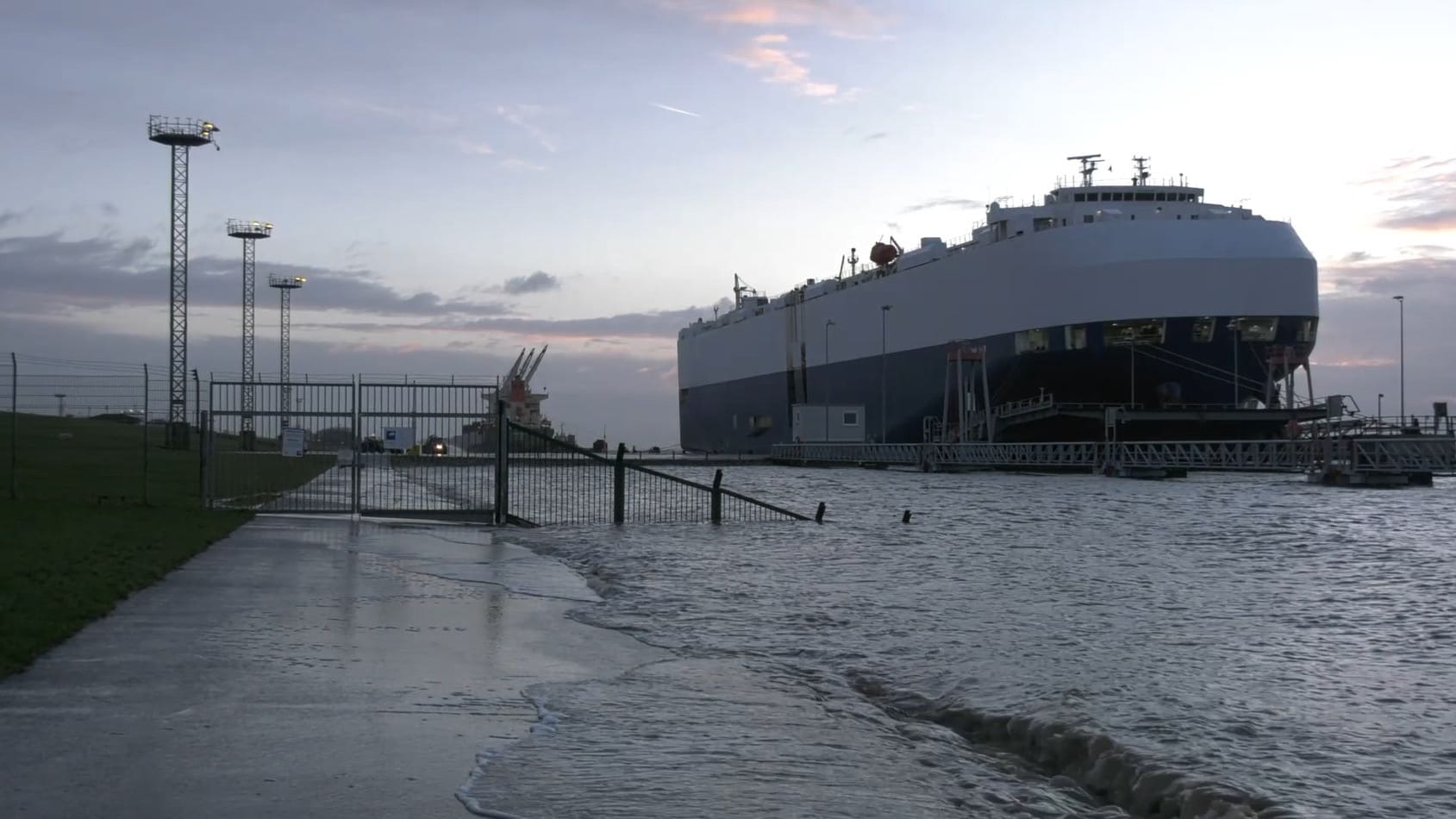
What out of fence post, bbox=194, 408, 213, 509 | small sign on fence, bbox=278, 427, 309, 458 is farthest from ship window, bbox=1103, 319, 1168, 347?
fence post, bbox=194, 408, 213, 509

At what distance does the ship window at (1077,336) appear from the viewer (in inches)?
2472

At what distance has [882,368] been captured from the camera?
81562 mm

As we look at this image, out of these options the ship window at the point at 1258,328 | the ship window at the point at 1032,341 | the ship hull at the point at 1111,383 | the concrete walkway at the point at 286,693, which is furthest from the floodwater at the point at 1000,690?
the ship window at the point at 1032,341

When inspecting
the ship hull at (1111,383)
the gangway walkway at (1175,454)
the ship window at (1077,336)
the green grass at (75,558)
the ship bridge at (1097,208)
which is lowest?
the green grass at (75,558)

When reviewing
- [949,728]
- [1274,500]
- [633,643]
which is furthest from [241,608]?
[1274,500]

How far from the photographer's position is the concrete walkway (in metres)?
5.18

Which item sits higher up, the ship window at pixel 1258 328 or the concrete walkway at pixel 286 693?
the ship window at pixel 1258 328

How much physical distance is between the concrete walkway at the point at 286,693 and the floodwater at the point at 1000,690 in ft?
1.31

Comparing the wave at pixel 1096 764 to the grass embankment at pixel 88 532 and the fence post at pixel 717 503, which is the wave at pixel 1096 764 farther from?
the fence post at pixel 717 503

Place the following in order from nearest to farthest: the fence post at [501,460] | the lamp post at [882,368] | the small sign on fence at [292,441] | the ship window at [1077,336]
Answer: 1. the fence post at [501,460]
2. the small sign on fence at [292,441]
3. the ship window at [1077,336]
4. the lamp post at [882,368]

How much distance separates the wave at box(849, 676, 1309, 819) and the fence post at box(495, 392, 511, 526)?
1337 cm

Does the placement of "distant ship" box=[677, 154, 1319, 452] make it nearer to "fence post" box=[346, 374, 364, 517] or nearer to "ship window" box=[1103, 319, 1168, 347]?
"ship window" box=[1103, 319, 1168, 347]

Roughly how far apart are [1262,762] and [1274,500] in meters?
29.4

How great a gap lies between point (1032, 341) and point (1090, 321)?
13.9ft
